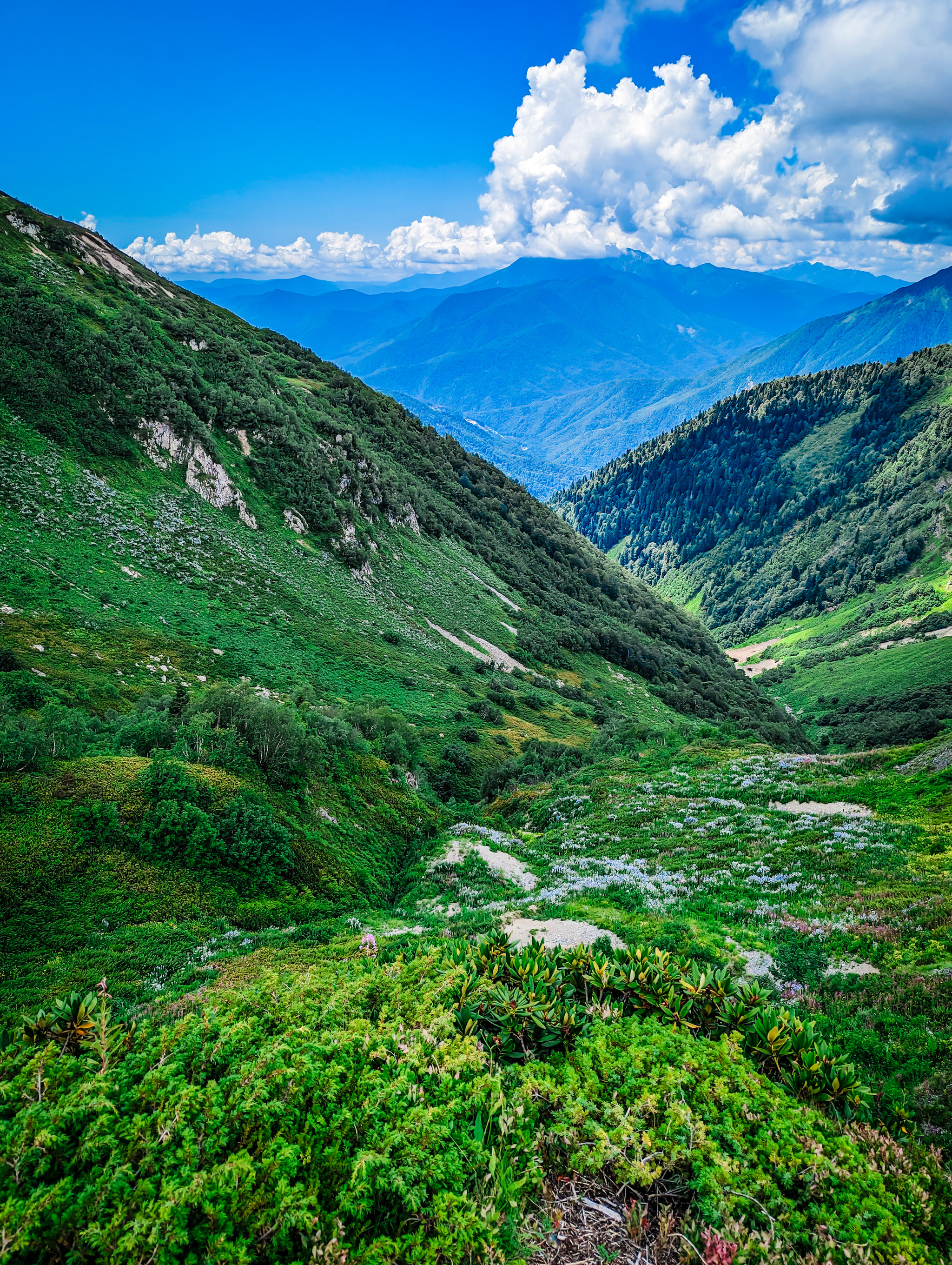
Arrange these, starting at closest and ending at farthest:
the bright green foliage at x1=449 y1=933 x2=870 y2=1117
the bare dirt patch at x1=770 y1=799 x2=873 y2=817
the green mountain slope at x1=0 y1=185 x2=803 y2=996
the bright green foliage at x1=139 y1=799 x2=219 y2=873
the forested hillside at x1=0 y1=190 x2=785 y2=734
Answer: the bright green foliage at x1=449 y1=933 x2=870 y2=1117
the bright green foliage at x1=139 y1=799 x2=219 y2=873
the green mountain slope at x1=0 y1=185 x2=803 y2=996
the bare dirt patch at x1=770 y1=799 x2=873 y2=817
the forested hillside at x1=0 y1=190 x2=785 y2=734

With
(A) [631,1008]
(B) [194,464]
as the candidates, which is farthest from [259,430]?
(A) [631,1008]

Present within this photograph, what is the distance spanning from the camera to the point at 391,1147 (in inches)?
236

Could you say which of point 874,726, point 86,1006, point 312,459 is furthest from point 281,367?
point 874,726

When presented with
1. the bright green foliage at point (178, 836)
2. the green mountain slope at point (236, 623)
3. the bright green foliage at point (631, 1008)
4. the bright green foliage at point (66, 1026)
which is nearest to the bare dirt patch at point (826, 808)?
the bright green foliage at point (631, 1008)

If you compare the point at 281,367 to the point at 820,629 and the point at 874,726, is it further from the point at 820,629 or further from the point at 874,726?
the point at 820,629

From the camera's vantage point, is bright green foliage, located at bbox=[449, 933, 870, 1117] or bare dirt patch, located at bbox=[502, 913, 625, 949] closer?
bright green foliage, located at bbox=[449, 933, 870, 1117]

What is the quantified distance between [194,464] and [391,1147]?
192ft

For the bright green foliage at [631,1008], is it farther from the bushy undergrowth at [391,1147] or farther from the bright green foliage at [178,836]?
the bright green foliage at [178,836]

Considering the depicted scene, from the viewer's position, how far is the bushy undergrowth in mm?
5008

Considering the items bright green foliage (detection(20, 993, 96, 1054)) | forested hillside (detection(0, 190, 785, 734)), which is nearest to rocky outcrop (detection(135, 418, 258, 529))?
forested hillside (detection(0, 190, 785, 734))

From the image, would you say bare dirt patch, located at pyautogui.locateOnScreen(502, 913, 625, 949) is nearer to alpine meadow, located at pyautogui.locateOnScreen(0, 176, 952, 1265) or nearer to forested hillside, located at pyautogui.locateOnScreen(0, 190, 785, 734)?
alpine meadow, located at pyautogui.locateOnScreen(0, 176, 952, 1265)

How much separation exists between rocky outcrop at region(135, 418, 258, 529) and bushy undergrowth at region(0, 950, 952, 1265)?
53.7 meters

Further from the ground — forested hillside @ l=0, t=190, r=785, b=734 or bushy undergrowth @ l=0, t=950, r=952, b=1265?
forested hillside @ l=0, t=190, r=785, b=734

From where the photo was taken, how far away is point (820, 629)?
643 ft
